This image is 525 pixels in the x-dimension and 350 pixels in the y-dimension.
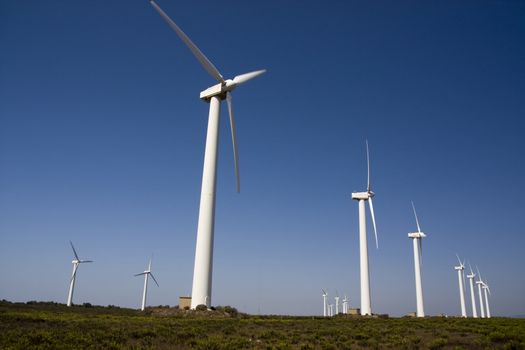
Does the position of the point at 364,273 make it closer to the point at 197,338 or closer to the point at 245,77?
the point at 245,77

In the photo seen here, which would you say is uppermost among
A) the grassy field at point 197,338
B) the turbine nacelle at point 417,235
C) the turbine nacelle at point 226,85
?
the turbine nacelle at point 226,85

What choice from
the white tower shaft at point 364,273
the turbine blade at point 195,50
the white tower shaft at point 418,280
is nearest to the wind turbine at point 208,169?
the turbine blade at point 195,50

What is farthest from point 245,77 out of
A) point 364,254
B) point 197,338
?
point 364,254

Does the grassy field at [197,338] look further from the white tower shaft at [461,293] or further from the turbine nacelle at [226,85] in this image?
the white tower shaft at [461,293]

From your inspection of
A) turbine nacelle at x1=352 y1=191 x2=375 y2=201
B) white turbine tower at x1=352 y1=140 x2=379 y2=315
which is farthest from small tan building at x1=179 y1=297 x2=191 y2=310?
turbine nacelle at x1=352 y1=191 x2=375 y2=201

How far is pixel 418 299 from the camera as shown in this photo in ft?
266

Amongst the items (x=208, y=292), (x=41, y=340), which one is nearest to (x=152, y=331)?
(x=41, y=340)

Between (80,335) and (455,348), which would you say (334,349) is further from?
(80,335)

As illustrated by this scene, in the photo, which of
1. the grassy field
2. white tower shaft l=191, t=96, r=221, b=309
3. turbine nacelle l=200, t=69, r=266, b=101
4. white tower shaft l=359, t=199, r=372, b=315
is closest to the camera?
the grassy field

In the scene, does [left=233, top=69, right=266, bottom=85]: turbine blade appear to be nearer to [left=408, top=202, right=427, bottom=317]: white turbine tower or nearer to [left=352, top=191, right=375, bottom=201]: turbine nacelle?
[left=352, top=191, right=375, bottom=201]: turbine nacelle

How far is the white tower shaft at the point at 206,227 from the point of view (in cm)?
3722

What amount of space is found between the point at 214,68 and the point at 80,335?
33.2 meters

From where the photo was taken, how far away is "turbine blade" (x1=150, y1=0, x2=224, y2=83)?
40794 mm

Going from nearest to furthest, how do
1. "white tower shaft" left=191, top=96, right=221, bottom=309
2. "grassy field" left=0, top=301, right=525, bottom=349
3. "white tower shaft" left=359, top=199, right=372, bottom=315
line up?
"grassy field" left=0, top=301, right=525, bottom=349 < "white tower shaft" left=191, top=96, right=221, bottom=309 < "white tower shaft" left=359, top=199, right=372, bottom=315
